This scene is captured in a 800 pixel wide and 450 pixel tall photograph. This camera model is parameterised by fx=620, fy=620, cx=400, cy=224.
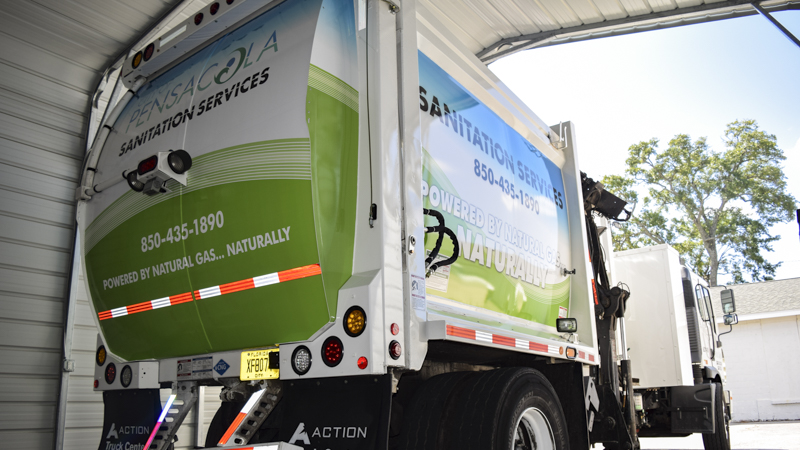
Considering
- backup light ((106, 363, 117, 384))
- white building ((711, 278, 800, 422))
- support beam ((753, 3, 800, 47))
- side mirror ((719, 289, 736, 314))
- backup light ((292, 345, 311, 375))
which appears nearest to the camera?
backup light ((292, 345, 311, 375))

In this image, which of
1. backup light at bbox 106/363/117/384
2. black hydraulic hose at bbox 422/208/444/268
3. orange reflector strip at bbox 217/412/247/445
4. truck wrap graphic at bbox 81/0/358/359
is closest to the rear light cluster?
truck wrap graphic at bbox 81/0/358/359

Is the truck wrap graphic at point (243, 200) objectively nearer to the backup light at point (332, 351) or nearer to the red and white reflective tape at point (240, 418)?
the backup light at point (332, 351)

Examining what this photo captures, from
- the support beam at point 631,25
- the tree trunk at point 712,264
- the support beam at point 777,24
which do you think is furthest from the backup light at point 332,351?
the tree trunk at point 712,264

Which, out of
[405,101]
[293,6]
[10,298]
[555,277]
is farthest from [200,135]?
[10,298]

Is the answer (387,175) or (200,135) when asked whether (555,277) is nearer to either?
(387,175)

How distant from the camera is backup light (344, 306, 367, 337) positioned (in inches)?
107

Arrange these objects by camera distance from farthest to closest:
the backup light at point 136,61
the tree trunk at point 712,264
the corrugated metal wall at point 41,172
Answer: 1. the tree trunk at point 712,264
2. the corrugated metal wall at point 41,172
3. the backup light at point 136,61

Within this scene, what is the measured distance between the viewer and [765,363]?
22969 millimetres

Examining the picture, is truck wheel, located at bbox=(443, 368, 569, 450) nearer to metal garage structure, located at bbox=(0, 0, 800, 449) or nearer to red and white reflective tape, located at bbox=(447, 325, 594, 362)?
red and white reflective tape, located at bbox=(447, 325, 594, 362)

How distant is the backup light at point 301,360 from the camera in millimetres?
2863

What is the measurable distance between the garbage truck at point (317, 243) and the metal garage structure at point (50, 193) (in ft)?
10.5

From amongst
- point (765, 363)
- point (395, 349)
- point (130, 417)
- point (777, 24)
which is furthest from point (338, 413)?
point (765, 363)

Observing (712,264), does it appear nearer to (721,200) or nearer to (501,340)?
(721,200)

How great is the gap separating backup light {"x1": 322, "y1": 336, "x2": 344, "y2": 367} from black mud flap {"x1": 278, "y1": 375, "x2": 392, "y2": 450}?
184 mm
